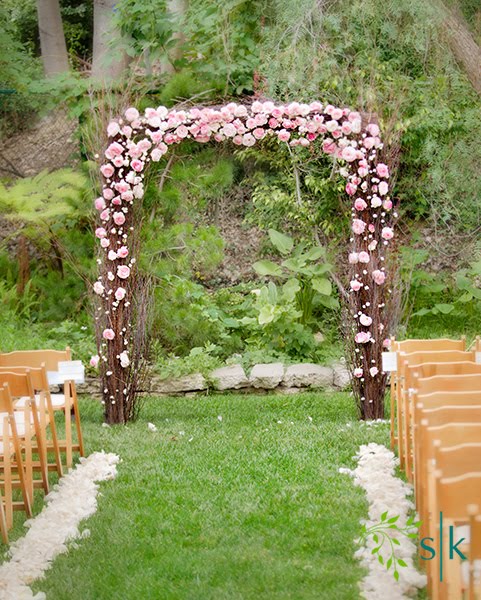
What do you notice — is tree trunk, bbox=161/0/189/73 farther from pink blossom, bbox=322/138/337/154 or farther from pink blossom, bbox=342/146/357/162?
pink blossom, bbox=342/146/357/162

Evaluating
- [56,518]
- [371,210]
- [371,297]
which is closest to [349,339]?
[371,297]

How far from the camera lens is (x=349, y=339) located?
767 centimetres

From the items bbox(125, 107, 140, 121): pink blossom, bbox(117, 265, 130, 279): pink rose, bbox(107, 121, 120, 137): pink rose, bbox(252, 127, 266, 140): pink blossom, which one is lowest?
bbox(117, 265, 130, 279): pink rose

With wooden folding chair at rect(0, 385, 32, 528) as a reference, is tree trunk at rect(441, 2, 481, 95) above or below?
above

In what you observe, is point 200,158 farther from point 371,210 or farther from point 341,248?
point 371,210

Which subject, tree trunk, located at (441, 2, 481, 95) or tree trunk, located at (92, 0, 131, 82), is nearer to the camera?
tree trunk, located at (441, 2, 481, 95)

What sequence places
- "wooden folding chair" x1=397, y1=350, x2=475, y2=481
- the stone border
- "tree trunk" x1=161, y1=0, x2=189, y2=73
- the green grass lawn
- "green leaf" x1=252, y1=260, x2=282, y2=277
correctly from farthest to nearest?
"tree trunk" x1=161, y1=0, x2=189, y2=73, "green leaf" x1=252, y1=260, x2=282, y2=277, the stone border, "wooden folding chair" x1=397, y1=350, x2=475, y2=481, the green grass lawn

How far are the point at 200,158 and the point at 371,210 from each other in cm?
510

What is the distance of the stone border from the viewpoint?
9.02 meters

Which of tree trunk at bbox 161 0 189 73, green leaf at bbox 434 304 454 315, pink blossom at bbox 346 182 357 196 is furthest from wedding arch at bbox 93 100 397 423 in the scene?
tree trunk at bbox 161 0 189 73

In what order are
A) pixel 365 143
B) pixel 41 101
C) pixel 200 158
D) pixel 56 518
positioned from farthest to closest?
pixel 41 101, pixel 200 158, pixel 365 143, pixel 56 518

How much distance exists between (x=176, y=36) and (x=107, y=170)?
594cm

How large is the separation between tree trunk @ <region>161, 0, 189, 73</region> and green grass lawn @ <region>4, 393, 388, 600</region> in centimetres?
528

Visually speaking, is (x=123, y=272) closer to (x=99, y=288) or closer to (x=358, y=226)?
(x=99, y=288)
